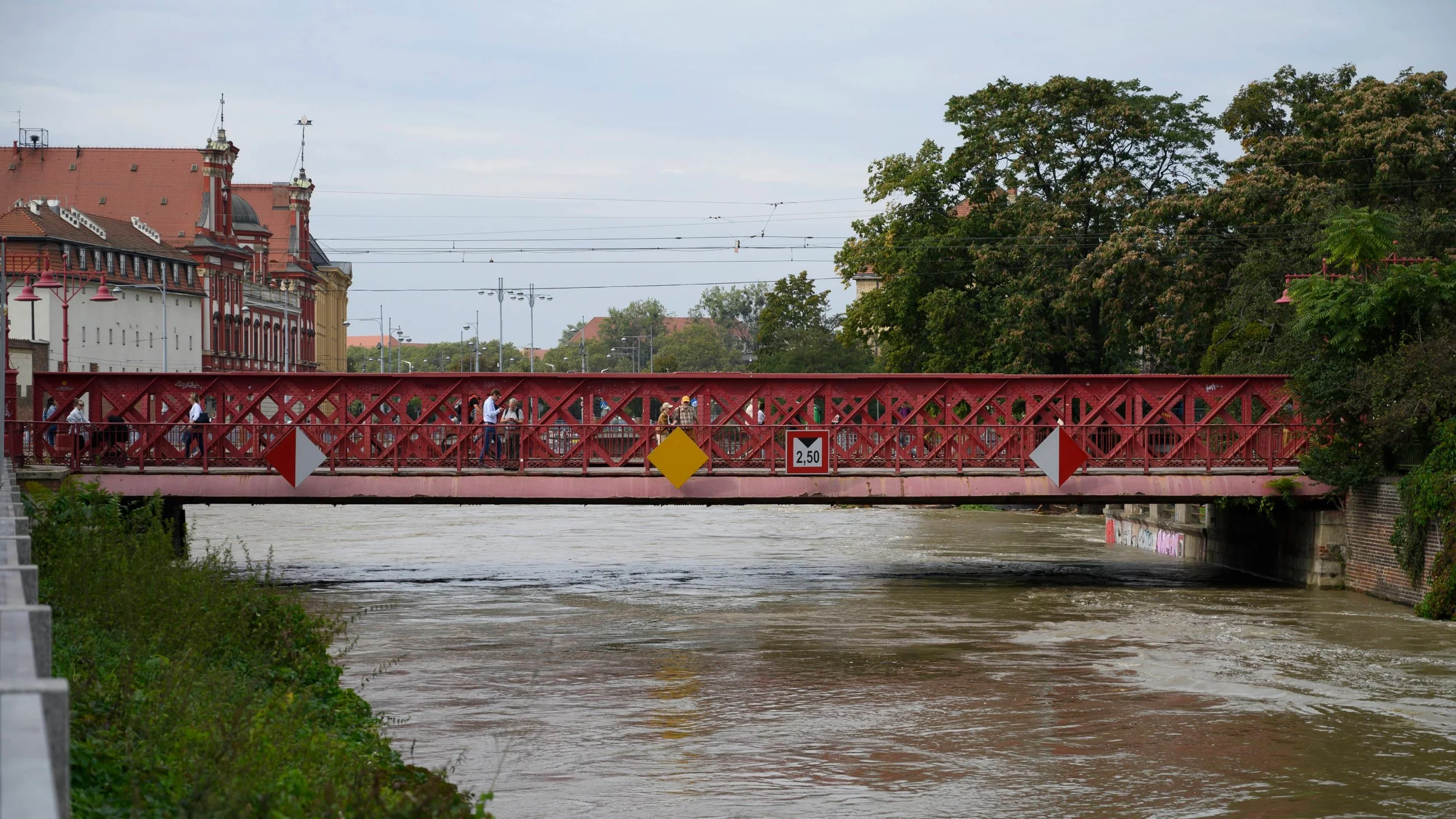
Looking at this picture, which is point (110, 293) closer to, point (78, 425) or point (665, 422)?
point (78, 425)

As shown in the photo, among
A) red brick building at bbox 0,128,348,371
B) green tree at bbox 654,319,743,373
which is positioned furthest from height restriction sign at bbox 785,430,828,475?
green tree at bbox 654,319,743,373

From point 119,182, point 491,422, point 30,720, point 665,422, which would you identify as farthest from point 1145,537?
point 119,182

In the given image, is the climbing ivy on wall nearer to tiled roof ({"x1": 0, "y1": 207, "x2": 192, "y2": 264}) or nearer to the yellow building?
tiled roof ({"x1": 0, "y1": 207, "x2": 192, "y2": 264})

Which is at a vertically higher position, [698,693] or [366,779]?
[366,779]

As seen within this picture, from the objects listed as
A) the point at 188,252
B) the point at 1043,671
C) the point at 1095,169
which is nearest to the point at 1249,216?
the point at 1095,169

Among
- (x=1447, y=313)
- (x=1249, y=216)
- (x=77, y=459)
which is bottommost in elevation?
(x=77, y=459)

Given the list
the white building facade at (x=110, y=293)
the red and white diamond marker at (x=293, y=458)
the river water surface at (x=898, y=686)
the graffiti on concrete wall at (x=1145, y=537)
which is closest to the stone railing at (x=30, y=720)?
the river water surface at (x=898, y=686)

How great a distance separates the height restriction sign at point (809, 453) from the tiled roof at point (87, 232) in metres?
61.5

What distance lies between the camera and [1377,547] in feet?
98.6

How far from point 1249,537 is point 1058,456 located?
27.6 ft

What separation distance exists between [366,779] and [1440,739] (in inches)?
500

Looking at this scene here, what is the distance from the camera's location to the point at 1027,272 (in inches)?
2092

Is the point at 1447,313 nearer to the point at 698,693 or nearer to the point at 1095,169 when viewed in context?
the point at 698,693

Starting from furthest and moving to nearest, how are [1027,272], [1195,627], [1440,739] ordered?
[1027,272], [1195,627], [1440,739]
